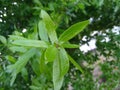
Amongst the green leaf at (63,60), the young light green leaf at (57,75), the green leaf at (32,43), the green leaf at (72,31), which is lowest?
the young light green leaf at (57,75)

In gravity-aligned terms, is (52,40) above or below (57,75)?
above

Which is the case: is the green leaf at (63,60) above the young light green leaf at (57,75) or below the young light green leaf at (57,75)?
above

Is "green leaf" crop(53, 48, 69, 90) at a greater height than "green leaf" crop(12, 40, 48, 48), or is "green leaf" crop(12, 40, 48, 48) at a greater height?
"green leaf" crop(12, 40, 48, 48)

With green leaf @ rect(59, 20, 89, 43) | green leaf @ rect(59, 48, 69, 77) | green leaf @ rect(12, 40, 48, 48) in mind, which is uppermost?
green leaf @ rect(59, 20, 89, 43)

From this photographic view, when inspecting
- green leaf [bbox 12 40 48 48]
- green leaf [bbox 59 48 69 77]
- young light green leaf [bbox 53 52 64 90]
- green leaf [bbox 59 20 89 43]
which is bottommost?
young light green leaf [bbox 53 52 64 90]

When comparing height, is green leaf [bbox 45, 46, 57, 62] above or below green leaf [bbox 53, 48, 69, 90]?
above

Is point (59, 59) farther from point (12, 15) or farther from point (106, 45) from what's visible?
point (106, 45)

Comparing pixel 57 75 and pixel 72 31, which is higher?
pixel 72 31

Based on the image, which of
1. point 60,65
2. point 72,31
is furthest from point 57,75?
point 72,31

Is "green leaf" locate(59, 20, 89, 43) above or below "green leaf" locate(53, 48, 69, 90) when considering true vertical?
above

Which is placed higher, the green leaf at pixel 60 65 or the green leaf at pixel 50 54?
the green leaf at pixel 50 54

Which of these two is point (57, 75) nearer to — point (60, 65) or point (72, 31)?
point (60, 65)
